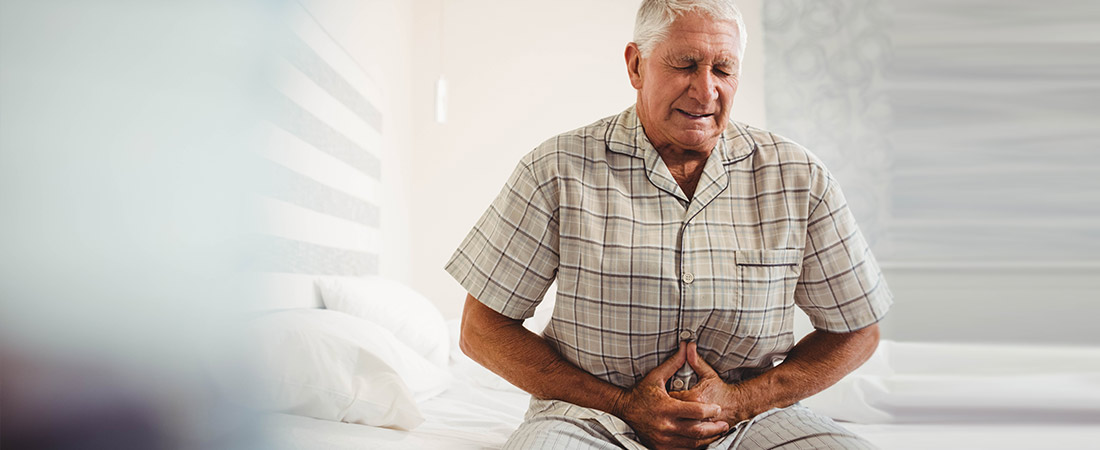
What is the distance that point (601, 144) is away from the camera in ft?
4.36

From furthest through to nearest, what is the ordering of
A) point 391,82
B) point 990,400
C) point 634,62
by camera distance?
point 391,82 < point 634,62 < point 990,400

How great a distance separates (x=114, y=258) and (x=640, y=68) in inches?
43.2

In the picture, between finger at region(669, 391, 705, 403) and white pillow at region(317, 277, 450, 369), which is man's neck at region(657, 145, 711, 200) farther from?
white pillow at region(317, 277, 450, 369)

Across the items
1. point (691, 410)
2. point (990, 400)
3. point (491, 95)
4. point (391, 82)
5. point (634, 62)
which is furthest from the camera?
point (491, 95)

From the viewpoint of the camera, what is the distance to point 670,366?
1.22 metres

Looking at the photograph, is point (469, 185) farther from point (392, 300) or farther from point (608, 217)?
point (608, 217)

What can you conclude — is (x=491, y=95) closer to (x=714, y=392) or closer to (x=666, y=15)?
(x=666, y=15)

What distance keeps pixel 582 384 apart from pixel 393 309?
121cm

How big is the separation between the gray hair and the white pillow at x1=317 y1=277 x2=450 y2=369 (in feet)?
4.24

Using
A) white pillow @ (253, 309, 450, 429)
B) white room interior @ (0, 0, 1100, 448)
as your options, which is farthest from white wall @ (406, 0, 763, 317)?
white room interior @ (0, 0, 1100, 448)

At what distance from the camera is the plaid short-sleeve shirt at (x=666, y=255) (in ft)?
3.99

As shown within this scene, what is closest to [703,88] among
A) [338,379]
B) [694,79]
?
[694,79]

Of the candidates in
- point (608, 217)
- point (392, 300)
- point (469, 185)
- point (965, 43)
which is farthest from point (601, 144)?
point (469, 185)

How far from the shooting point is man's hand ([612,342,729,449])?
1158 millimetres
